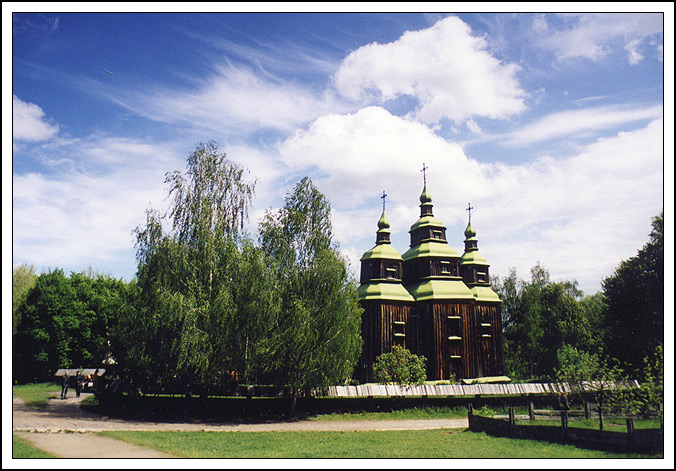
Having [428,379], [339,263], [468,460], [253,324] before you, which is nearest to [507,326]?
[428,379]

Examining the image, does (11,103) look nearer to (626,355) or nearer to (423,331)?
(423,331)

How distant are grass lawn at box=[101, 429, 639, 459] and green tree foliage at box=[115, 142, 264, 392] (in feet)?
13.9

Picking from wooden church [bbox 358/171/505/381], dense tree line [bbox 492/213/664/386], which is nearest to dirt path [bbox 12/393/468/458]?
dense tree line [bbox 492/213/664/386]

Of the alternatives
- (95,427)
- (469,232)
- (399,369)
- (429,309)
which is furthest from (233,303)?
(469,232)

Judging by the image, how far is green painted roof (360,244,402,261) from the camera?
42.2 metres

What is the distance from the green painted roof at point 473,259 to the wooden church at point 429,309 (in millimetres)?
Result: 2935

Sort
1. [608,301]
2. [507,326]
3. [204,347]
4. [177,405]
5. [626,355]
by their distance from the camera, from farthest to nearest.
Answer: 1. [507,326]
2. [608,301]
3. [626,355]
4. [177,405]
5. [204,347]

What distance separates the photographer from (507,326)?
200ft

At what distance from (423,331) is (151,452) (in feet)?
94.5

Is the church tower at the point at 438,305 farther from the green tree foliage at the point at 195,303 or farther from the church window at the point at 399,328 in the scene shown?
the green tree foliage at the point at 195,303

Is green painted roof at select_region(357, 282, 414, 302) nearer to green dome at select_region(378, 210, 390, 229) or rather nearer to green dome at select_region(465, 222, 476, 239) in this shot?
green dome at select_region(378, 210, 390, 229)

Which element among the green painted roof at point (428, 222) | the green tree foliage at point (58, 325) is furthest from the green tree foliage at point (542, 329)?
the green tree foliage at point (58, 325)

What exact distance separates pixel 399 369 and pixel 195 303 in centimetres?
1573

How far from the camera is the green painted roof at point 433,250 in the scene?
42.7m
